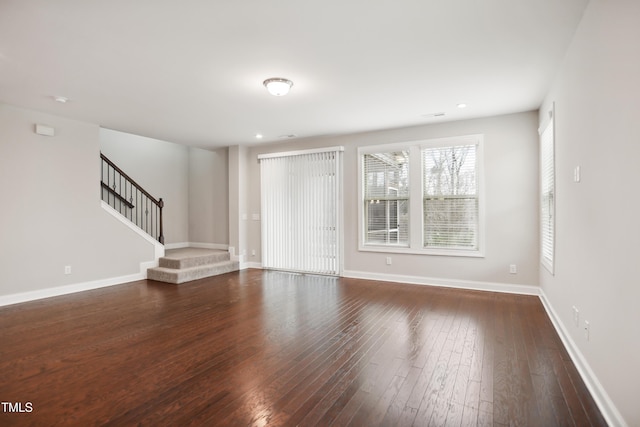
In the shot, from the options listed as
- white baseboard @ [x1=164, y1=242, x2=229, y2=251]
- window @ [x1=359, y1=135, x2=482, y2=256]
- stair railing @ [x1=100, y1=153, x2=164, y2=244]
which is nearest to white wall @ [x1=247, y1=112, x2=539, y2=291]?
window @ [x1=359, y1=135, x2=482, y2=256]

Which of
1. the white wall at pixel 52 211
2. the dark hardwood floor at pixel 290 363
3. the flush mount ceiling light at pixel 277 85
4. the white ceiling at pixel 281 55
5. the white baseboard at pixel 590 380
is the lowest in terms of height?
the dark hardwood floor at pixel 290 363

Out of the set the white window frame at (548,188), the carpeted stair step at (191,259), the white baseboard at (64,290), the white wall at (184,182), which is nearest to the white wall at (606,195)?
the white window frame at (548,188)

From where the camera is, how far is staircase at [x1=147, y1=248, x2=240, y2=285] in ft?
19.9

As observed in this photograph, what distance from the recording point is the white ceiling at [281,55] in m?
2.46

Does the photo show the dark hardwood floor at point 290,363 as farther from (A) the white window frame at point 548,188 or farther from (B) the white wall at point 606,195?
(A) the white window frame at point 548,188

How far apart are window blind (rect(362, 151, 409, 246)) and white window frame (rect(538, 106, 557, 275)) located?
1964 mm

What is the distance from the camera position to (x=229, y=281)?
239 inches

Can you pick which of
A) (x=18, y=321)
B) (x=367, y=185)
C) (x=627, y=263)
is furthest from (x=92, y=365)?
(x=367, y=185)

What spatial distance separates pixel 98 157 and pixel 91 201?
2.49 feet

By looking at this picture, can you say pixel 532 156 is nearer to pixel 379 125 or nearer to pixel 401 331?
pixel 379 125

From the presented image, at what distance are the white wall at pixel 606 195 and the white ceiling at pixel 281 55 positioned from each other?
0.50 m

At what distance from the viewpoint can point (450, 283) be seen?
17.8ft

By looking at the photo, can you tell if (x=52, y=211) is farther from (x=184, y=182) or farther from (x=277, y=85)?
(x=277, y=85)

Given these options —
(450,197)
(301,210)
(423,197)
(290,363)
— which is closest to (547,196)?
(450,197)
